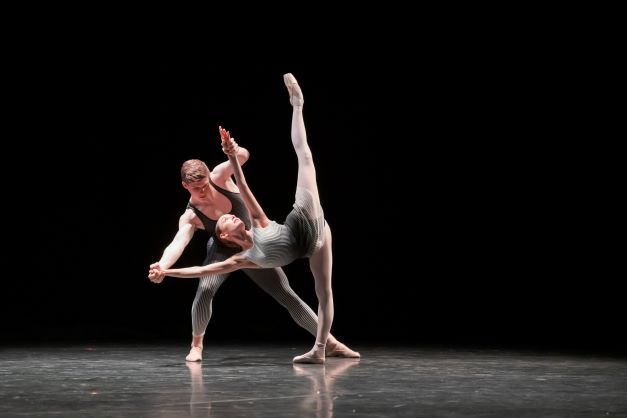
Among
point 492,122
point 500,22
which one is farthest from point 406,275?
point 500,22

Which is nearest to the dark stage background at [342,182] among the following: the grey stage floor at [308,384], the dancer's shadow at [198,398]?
the grey stage floor at [308,384]

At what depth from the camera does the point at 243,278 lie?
692 centimetres

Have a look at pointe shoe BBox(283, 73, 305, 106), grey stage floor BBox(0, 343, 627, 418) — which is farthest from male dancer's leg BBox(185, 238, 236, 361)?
pointe shoe BBox(283, 73, 305, 106)

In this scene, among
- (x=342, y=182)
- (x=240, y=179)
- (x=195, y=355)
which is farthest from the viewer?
(x=342, y=182)

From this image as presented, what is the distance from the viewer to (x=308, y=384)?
3.46 m

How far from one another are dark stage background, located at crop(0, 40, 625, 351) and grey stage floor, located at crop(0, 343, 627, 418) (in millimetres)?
1602

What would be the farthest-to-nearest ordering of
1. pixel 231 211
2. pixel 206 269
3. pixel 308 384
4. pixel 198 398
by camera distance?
pixel 231 211 < pixel 206 269 < pixel 308 384 < pixel 198 398

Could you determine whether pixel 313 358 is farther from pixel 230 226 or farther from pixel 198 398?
pixel 198 398

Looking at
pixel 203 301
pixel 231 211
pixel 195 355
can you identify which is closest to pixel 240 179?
pixel 231 211

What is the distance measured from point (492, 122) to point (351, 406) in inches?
155

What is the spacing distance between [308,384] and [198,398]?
53 centimetres

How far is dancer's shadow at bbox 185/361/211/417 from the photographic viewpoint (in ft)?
9.06

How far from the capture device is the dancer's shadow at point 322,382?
2818 mm

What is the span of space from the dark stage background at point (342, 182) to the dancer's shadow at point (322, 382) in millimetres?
2071
